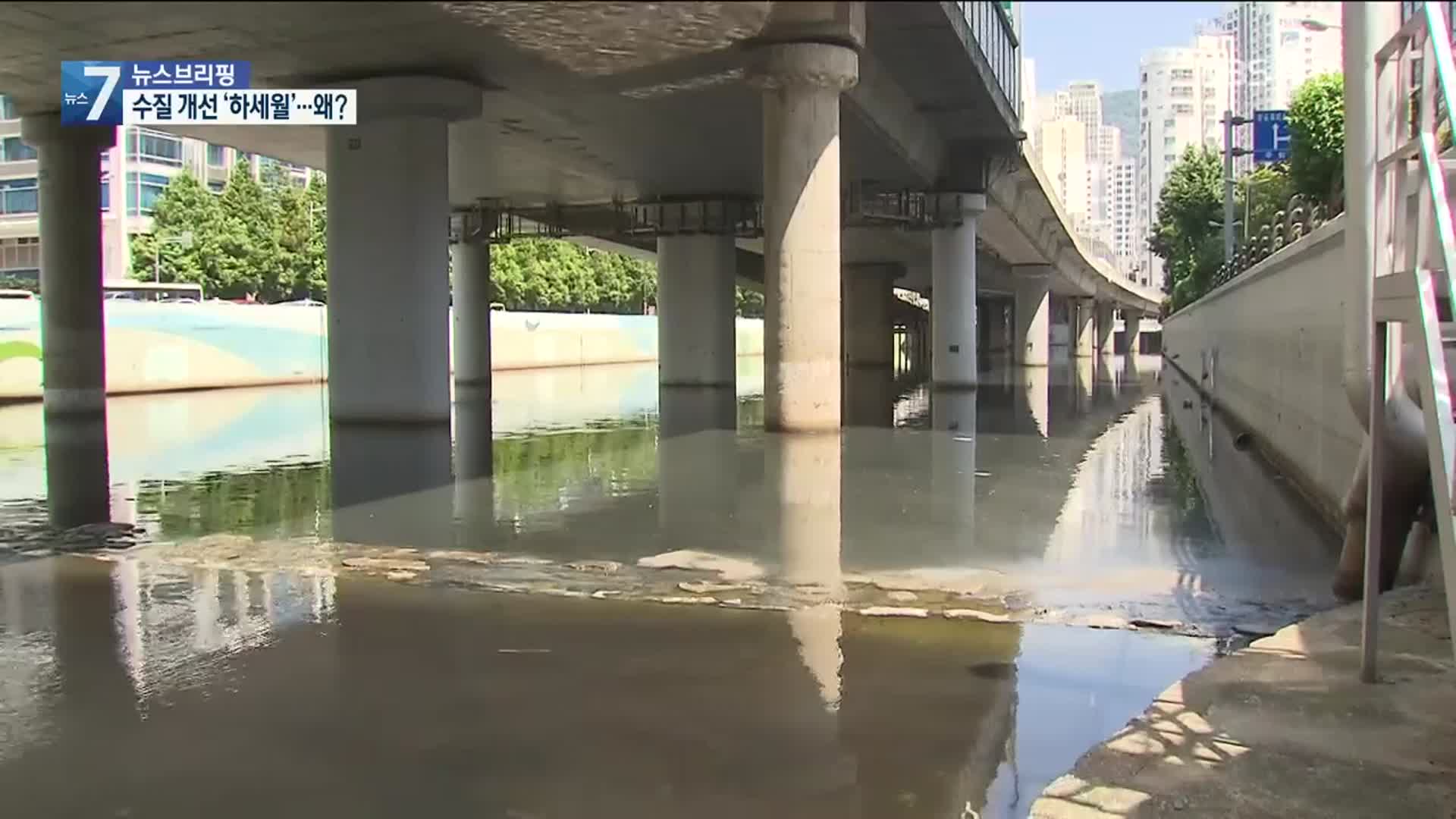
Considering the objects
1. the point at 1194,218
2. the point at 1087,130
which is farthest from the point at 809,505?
the point at 1194,218

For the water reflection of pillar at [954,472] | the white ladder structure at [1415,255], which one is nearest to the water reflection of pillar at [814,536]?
the water reflection of pillar at [954,472]

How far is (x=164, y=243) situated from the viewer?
5706 cm

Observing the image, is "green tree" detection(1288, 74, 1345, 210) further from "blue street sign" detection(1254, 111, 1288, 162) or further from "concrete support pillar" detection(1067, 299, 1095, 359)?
"concrete support pillar" detection(1067, 299, 1095, 359)

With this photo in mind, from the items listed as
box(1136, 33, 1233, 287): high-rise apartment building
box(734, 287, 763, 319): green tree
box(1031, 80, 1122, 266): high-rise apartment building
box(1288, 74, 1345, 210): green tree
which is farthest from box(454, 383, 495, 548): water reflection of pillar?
box(734, 287, 763, 319): green tree

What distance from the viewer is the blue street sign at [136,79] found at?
423cm

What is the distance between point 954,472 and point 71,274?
2081cm

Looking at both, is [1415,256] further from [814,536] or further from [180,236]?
[180,236]

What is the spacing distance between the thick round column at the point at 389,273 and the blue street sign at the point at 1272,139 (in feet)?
83.4

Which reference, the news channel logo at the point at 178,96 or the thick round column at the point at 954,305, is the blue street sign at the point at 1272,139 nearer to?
the thick round column at the point at 954,305

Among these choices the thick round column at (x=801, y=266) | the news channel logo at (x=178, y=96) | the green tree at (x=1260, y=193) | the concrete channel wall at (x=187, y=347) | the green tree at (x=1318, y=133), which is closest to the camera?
the news channel logo at (x=178, y=96)

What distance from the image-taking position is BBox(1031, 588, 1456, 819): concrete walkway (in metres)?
4.88

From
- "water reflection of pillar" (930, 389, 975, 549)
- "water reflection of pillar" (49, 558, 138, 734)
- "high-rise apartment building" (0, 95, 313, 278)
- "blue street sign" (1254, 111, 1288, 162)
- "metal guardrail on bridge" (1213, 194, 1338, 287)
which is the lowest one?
"water reflection of pillar" (49, 558, 138, 734)

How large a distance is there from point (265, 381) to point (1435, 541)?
40346mm

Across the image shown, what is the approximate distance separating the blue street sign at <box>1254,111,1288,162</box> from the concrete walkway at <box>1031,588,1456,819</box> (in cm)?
3400
